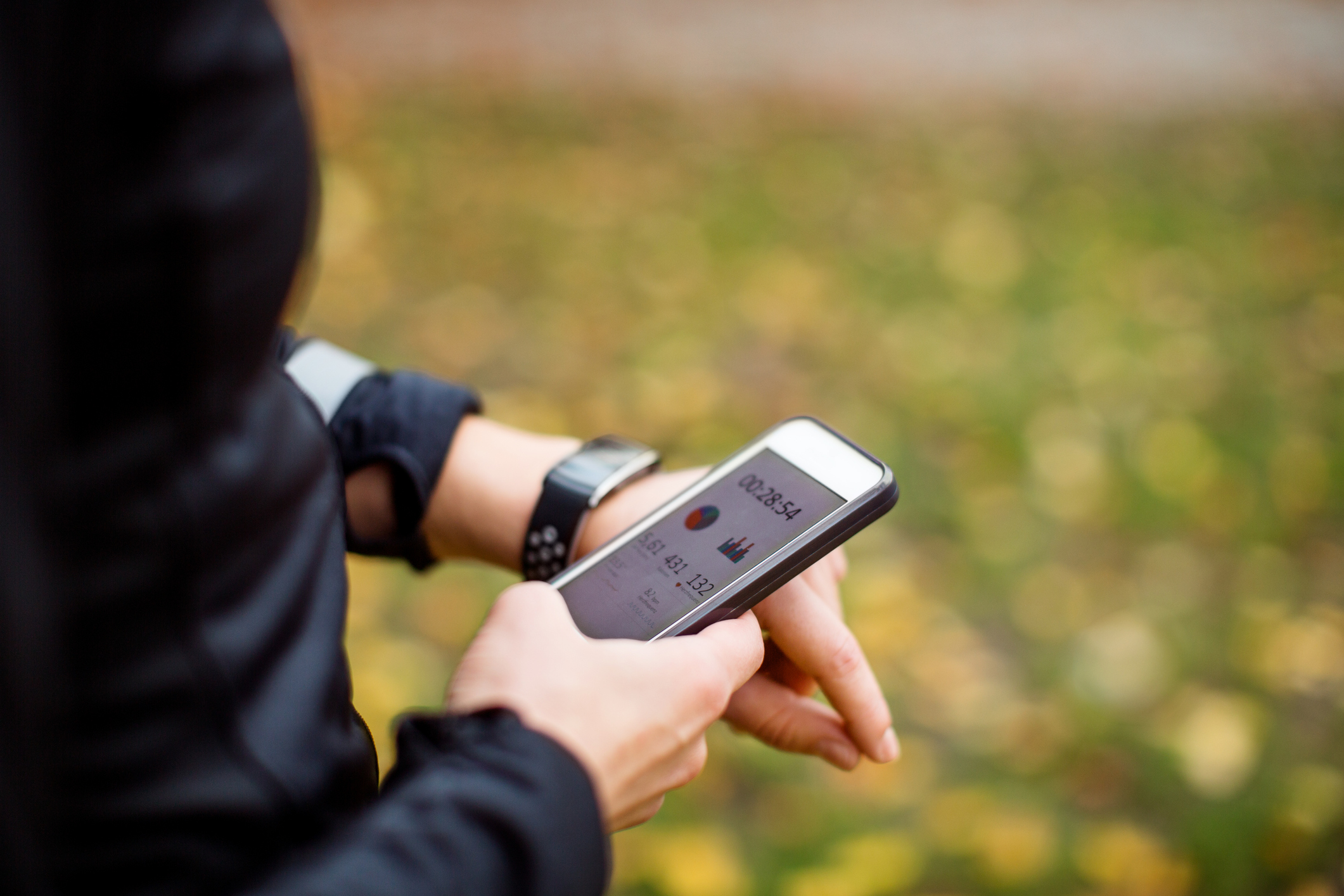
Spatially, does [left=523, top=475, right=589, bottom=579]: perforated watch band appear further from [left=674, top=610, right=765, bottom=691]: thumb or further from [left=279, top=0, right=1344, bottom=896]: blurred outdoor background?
[left=279, top=0, right=1344, bottom=896]: blurred outdoor background

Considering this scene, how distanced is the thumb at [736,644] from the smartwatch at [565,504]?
28 cm

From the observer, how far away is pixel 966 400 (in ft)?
9.18

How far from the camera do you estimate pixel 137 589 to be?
1.83 feet

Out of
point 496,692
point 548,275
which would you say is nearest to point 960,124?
point 548,275

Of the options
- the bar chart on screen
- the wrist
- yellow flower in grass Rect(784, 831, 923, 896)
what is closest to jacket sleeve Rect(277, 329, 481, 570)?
the wrist

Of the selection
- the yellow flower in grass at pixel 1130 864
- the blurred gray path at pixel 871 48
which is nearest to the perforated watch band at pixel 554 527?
the yellow flower in grass at pixel 1130 864

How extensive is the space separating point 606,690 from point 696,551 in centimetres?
27

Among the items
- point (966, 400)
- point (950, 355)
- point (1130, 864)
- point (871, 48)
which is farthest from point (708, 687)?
point (871, 48)

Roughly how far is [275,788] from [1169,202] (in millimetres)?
4073

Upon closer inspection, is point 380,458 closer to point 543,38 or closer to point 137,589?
point 137,589

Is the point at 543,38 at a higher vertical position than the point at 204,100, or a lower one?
lower

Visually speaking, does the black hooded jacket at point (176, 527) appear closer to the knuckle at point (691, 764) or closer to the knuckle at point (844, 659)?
the knuckle at point (691, 764)

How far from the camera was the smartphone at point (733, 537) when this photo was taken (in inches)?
37.6

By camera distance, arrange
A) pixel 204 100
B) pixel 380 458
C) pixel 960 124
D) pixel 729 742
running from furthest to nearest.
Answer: pixel 960 124
pixel 729 742
pixel 380 458
pixel 204 100
